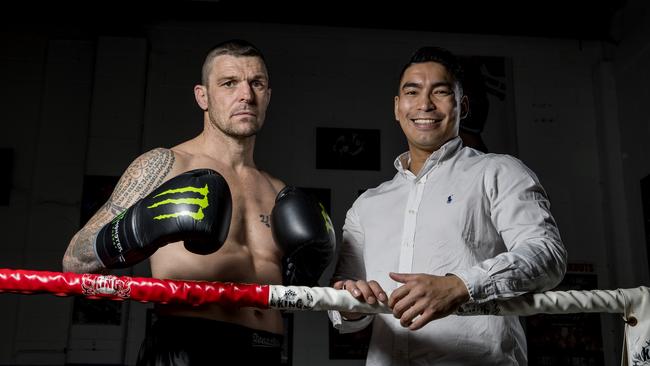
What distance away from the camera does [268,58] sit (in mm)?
4699

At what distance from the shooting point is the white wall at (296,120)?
432 centimetres

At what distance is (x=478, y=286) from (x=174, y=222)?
2.27 ft

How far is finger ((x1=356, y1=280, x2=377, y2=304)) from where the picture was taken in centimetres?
160

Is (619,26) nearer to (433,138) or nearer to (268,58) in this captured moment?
(268,58)

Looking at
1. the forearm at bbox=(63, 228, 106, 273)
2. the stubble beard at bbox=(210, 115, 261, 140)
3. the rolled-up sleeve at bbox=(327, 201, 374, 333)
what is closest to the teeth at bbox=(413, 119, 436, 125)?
the rolled-up sleeve at bbox=(327, 201, 374, 333)

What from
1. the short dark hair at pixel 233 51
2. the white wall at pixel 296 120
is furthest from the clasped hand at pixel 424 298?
the white wall at pixel 296 120

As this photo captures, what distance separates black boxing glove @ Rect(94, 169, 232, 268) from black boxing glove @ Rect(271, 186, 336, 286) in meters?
0.22

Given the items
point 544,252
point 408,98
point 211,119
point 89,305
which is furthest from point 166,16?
point 544,252

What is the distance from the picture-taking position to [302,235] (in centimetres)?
187

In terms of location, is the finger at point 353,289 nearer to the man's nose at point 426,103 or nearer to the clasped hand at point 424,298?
the clasped hand at point 424,298

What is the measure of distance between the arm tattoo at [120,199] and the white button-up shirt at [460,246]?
59 cm

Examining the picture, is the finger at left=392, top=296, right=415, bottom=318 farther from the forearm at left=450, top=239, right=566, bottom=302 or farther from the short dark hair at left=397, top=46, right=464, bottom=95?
the short dark hair at left=397, top=46, right=464, bottom=95

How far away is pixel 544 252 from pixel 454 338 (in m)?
0.33

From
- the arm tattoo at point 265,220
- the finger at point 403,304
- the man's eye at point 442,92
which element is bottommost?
the finger at point 403,304
